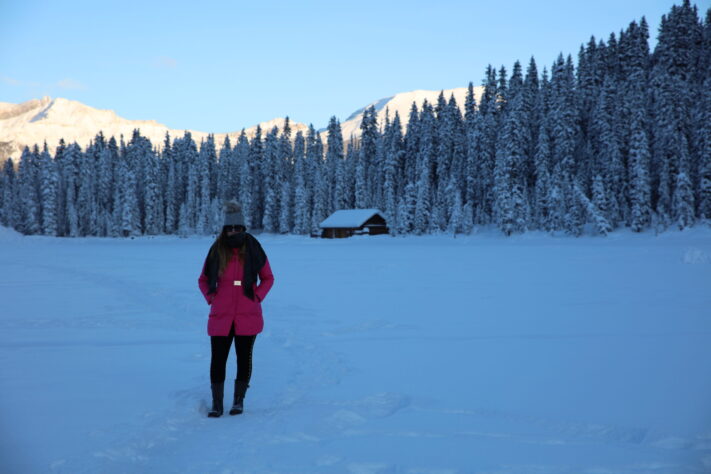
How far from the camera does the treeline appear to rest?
47.2 meters

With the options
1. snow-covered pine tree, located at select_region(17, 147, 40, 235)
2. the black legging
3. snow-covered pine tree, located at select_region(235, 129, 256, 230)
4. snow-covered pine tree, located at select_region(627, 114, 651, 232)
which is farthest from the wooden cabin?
the black legging

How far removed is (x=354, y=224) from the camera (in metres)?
64.5

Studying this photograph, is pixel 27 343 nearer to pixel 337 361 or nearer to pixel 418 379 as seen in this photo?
pixel 337 361

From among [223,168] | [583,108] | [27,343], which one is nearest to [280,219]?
[223,168]

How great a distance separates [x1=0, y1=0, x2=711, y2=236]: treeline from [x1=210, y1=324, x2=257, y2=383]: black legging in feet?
152

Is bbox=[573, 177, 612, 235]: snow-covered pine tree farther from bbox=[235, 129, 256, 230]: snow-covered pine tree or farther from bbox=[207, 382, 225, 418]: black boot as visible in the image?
bbox=[235, 129, 256, 230]: snow-covered pine tree

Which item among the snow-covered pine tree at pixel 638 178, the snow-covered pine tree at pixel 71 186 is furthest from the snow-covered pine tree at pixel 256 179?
the snow-covered pine tree at pixel 638 178

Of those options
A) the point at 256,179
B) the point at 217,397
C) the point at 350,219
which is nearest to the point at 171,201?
the point at 256,179

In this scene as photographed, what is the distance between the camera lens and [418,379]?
6.19 m

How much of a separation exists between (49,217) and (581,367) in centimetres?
9059

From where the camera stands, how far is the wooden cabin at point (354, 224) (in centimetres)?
6488

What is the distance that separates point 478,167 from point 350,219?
1847 cm

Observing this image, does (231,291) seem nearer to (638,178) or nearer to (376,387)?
(376,387)

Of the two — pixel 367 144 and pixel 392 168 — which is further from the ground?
pixel 367 144
